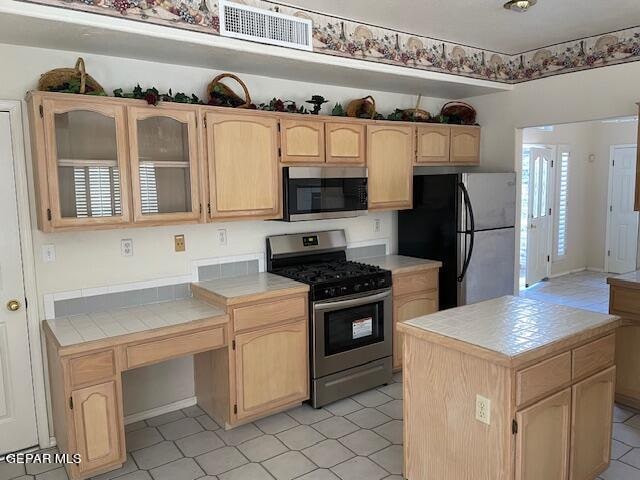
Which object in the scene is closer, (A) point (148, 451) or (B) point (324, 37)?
(A) point (148, 451)

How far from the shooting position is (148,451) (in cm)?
298

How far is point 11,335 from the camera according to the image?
9.54 ft

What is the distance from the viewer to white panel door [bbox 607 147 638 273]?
726 cm

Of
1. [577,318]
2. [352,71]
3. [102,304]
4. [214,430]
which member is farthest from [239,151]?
[577,318]

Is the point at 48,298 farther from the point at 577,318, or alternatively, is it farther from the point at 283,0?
the point at 577,318

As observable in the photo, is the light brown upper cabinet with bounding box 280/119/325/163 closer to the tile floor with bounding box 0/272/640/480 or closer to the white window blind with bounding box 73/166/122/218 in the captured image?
the white window blind with bounding box 73/166/122/218

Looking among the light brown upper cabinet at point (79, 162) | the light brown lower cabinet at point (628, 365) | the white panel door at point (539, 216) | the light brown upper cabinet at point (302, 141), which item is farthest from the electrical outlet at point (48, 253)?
the white panel door at point (539, 216)

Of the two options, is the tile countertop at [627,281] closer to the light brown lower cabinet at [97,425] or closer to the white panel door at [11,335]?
the light brown lower cabinet at [97,425]

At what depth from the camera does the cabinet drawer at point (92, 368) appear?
2512mm

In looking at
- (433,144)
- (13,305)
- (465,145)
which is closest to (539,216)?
(465,145)

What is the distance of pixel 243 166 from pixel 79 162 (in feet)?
3.27

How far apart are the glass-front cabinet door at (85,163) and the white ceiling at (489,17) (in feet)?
4.41

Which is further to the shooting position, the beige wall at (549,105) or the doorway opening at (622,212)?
the doorway opening at (622,212)

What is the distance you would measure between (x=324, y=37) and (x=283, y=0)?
0.40m
